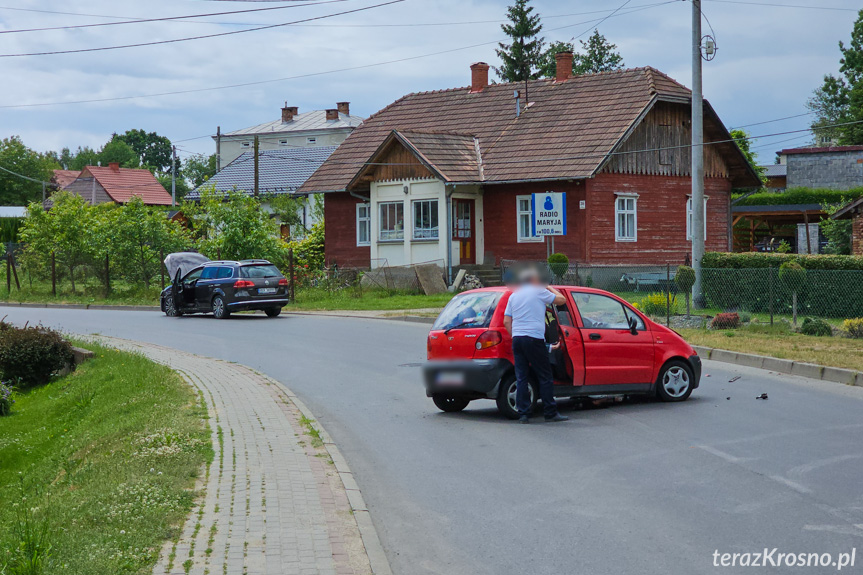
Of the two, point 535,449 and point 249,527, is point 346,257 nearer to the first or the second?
point 535,449

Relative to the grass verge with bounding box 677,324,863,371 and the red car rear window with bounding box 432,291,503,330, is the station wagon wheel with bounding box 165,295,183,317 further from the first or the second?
the red car rear window with bounding box 432,291,503,330

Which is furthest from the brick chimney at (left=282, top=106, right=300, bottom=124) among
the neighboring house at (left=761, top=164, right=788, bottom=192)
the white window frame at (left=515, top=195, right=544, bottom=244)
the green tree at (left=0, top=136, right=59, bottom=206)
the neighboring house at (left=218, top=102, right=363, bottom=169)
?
the white window frame at (left=515, top=195, right=544, bottom=244)

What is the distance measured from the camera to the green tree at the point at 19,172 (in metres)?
96.5

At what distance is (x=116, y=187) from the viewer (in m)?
88.4

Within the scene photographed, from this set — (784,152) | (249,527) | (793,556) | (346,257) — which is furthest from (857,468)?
(784,152)

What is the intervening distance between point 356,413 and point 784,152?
5186 centimetres

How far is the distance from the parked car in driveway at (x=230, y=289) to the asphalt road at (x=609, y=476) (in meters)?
12.7

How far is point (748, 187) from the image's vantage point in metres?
40.2

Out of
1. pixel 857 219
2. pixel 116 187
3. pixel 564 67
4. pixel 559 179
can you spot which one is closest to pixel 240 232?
pixel 559 179

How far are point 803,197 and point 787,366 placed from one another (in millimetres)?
35622

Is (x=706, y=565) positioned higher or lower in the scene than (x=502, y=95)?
lower

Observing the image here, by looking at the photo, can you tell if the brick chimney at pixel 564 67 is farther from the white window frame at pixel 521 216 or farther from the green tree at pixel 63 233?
the green tree at pixel 63 233

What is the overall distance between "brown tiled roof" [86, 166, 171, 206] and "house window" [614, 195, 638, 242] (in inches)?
2297

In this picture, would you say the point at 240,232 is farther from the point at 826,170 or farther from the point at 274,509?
the point at 826,170
